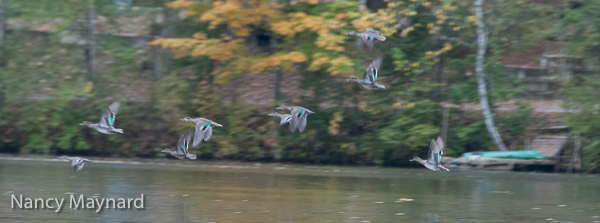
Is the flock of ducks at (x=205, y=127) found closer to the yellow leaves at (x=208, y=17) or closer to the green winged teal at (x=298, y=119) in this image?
the green winged teal at (x=298, y=119)

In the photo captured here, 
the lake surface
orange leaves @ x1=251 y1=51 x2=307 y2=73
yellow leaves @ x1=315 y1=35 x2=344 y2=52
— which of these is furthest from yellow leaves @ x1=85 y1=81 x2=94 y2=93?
yellow leaves @ x1=315 y1=35 x2=344 y2=52

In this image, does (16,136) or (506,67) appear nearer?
(506,67)

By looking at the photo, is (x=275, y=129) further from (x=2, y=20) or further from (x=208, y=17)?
(x=2, y=20)

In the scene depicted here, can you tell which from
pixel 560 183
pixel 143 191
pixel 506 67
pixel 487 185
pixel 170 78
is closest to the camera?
pixel 143 191

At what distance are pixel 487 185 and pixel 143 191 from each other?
6818mm

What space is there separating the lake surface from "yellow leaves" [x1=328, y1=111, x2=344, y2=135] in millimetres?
1909

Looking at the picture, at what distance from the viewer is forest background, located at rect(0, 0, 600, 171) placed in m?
19.5

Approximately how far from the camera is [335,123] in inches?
829

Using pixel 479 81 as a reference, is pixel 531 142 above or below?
below

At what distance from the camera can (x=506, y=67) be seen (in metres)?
20.4

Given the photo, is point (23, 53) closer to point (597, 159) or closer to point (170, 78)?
point (170, 78)

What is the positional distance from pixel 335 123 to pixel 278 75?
6.92 ft

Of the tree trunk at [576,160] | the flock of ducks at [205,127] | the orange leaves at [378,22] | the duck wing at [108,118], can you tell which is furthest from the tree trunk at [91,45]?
the tree trunk at [576,160]

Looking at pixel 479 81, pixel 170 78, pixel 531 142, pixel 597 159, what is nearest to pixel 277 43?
pixel 170 78
